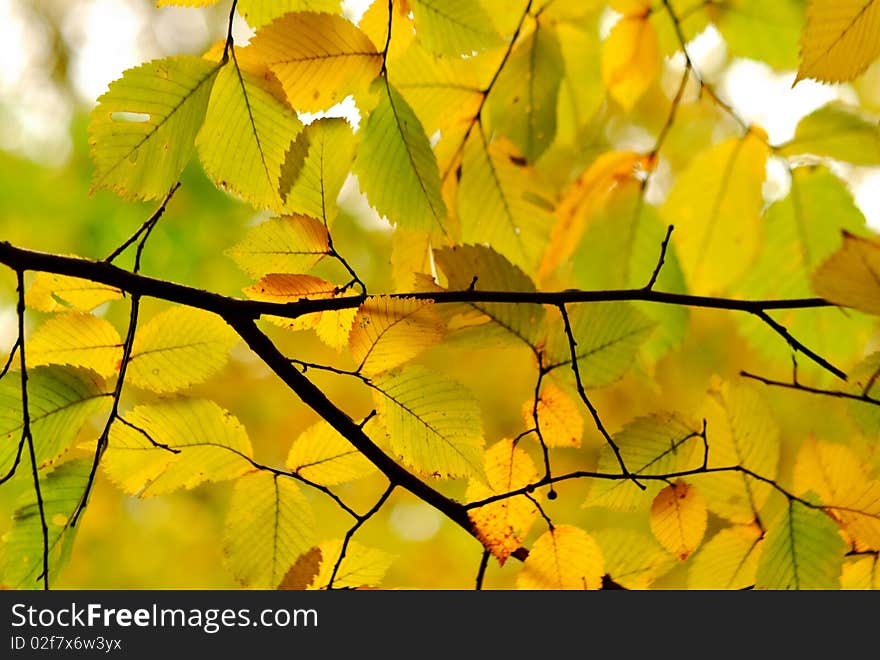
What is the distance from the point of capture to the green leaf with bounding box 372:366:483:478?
448 millimetres

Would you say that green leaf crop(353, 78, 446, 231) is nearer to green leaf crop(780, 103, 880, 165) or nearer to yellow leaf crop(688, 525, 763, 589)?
yellow leaf crop(688, 525, 763, 589)

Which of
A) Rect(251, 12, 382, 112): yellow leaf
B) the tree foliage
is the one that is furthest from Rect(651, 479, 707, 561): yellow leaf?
Rect(251, 12, 382, 112): yellow leaf

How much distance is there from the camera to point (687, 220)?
31.6 inches

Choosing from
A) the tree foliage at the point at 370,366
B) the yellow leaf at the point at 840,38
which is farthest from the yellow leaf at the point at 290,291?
the yellow leaf at the point at 840,38

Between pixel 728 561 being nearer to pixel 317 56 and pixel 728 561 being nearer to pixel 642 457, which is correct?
pixel 642 457

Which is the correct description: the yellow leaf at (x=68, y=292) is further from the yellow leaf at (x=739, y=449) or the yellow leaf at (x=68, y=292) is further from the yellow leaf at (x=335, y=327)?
the yellow leaf at (x=739, y=449)

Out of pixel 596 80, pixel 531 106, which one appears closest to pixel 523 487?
pixel 531 106

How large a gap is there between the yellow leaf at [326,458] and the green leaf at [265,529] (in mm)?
16

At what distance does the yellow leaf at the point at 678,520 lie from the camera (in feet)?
1.58

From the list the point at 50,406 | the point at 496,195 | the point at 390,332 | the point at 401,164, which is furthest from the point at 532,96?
the point at 50,406

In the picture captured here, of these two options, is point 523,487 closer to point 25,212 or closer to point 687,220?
point 687,220

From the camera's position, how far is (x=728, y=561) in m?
0.52

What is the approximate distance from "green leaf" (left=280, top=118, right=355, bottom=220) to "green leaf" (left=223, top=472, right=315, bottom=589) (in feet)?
0.58

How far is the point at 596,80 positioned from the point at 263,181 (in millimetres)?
491
